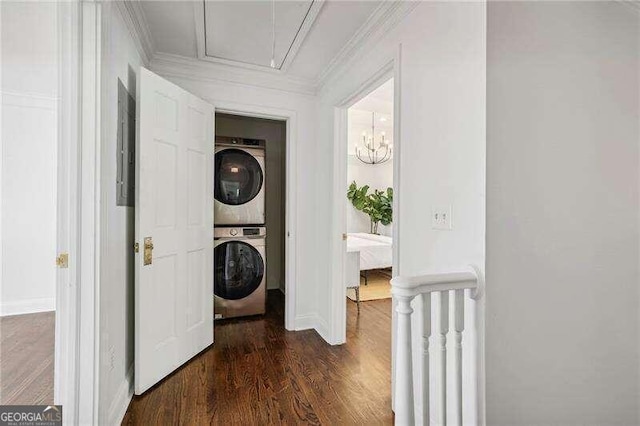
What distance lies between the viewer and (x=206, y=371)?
217cm

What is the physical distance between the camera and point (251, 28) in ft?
6.79

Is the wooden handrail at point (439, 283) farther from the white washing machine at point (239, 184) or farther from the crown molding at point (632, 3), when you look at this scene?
the white washing machine at point (239, 184)

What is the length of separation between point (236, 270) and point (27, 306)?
230 centimetres

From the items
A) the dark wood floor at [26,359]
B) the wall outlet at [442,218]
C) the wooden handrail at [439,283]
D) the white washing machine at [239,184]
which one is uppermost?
the white washing machine at [239,184]

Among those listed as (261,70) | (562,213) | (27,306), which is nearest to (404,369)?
(562,213)

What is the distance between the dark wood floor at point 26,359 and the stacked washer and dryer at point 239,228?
1344 millimetres

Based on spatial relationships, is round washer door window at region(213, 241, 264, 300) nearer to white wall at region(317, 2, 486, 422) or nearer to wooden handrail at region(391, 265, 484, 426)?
white wall at region(317, 2, 486, 422)

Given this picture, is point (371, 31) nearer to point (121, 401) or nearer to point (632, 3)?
point (632, 3)

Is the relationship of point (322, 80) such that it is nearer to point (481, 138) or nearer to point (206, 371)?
point (481, 138)

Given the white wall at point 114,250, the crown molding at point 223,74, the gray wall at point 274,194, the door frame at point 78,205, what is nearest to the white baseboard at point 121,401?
the white wall at point 114,250

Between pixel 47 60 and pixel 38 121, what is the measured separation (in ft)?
4.24

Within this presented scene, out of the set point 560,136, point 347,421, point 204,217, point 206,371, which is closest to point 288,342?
point 206,371

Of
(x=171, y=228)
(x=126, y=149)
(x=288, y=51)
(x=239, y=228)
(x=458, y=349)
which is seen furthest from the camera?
(x=239, y=228)

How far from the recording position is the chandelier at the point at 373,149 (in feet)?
19.1
